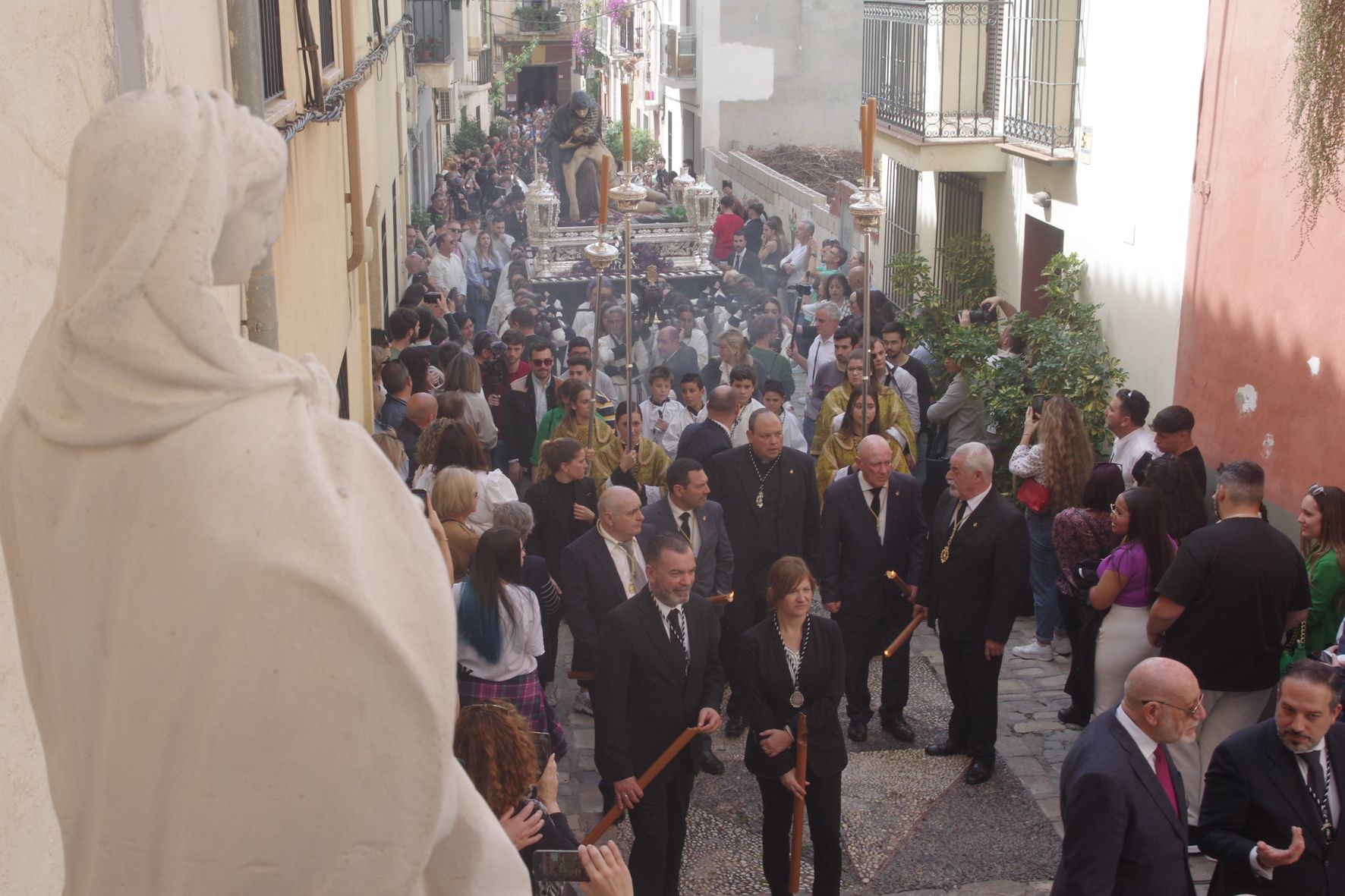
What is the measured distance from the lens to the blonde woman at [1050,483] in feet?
27.6

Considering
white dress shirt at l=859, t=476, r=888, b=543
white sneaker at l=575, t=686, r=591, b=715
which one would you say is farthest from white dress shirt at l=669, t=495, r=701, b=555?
white sneaker at l=575, t=686, r=591, b=715

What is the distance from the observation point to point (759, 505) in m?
8.11

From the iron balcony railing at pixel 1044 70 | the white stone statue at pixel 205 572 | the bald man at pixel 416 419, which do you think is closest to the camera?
the white stone statue at pixel 205 572

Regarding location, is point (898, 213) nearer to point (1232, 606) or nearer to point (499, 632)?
point (1232, 606)

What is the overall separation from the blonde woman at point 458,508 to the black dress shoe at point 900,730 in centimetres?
252

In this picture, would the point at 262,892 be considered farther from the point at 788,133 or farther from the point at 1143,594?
the point at 788,133

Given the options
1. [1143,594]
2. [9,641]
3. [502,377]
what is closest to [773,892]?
[1143,594]

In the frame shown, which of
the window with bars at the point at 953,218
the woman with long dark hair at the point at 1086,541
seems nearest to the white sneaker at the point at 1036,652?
the woman with long dark hair at the point at 1086,541

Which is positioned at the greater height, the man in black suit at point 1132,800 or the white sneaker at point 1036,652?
the man in black suit at point 1132,800

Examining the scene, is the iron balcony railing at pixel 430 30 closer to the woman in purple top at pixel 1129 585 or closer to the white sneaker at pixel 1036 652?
the white sneaker at pixel 1036 652

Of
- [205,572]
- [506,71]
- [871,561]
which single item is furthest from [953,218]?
[506,71]

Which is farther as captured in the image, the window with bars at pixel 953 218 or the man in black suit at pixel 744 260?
the man in black suit at pixel 744 260

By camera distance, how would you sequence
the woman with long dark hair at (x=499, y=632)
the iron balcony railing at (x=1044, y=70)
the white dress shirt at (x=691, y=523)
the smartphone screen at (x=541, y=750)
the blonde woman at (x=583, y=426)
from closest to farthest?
the smartphone screen at (x=541, y=750) → the woman with long dark hair at (x=499, y=632) → the white dress shirt at (x=691, y=523) → the blonde woman at (x=583, y=426) → the iron balcony railing at (x=1044, y=70)

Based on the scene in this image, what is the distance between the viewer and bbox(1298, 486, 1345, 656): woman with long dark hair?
656 cm
